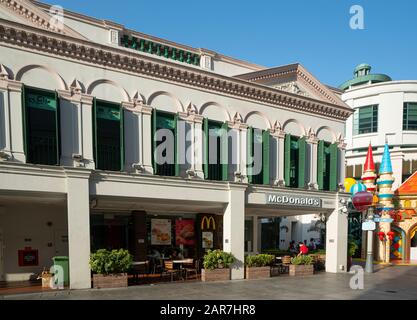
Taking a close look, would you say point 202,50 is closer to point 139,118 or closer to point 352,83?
point 139,118

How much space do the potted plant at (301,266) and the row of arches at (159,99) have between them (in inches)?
272

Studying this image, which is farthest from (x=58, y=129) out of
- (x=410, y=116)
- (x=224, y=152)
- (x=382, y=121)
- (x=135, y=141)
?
(x=410, y=116)

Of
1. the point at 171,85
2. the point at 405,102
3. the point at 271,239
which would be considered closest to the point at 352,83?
the point at 405,102

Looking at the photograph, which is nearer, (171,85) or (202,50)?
(171,85)

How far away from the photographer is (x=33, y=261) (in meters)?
14.8

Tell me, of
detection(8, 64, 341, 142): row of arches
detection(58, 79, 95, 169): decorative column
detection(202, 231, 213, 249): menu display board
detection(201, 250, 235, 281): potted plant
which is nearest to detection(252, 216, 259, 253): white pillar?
detection(202, 231, 213, 249): menu display board

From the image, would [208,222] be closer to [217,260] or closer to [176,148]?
[217,260]

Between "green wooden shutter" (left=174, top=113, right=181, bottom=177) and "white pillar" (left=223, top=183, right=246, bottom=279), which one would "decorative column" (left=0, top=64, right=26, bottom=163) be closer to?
"green wooden shutter" (left=174, top=113, right=181, bottom=177)

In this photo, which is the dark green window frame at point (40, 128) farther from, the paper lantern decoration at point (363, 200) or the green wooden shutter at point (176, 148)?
the paper lantern decoration at point (363, 200)

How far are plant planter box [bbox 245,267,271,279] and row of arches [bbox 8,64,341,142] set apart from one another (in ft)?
23.7

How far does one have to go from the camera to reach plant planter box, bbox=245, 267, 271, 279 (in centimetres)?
1612

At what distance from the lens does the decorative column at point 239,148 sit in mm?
16906

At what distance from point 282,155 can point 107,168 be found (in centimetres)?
937

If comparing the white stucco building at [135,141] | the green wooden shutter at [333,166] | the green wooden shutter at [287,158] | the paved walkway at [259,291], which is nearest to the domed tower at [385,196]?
the white stucco building at [135,141]
